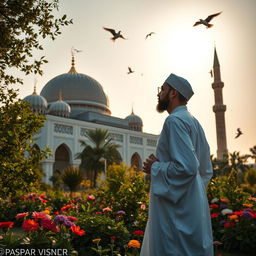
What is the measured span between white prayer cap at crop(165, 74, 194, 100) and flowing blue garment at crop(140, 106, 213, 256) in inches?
11.8

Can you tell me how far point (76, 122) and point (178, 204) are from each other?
96.9ft

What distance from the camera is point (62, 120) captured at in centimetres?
2973

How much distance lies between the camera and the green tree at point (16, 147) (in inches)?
148

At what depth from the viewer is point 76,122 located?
30891 millimetres

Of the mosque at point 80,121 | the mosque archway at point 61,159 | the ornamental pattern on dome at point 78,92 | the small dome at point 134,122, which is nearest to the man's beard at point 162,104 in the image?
the mosque at point 80,121

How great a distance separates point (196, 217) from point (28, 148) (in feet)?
9.72

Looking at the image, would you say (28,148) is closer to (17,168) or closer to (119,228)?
(17,168)

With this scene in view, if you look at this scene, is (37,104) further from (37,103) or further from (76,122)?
(76,122)

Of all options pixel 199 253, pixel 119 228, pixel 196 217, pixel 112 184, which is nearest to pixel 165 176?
pixel 196 217

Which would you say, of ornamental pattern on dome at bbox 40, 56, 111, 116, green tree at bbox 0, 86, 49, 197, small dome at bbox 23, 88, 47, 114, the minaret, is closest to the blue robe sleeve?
green tree at bbox 0, 86, 49, 197

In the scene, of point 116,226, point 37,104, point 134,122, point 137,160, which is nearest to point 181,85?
point 116,226

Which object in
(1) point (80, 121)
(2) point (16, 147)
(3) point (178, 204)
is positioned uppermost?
(1) point (80, 121)

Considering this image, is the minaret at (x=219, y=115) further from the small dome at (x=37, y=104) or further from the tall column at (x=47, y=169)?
the small dome at (x=37, y=104)

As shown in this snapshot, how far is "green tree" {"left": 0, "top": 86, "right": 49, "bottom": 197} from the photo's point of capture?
3.76 m
